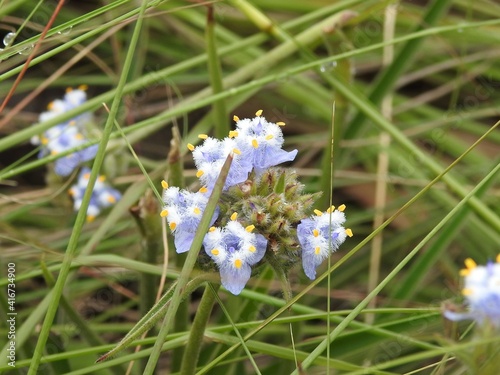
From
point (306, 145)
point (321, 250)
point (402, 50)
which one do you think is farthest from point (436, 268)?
point (321, 250)

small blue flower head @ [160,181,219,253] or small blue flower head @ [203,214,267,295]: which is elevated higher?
small blue flower head @ [160,181,219,253]

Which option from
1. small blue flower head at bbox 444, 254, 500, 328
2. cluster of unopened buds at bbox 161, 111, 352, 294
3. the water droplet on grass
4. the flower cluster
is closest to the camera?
small blue flower head at bbox 444, 254, 500, 328

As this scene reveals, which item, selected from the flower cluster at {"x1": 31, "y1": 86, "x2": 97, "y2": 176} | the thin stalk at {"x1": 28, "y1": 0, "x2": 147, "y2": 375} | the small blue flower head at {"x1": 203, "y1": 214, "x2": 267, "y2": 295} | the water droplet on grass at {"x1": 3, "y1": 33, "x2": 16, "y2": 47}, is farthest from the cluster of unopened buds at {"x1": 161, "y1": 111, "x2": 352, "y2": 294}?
the flower cluster at {"x1": 31, "y1": 86, "x2": 97, "y2": 176}

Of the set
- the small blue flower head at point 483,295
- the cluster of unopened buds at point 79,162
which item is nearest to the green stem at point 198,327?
the small blue flower head at point 483,295

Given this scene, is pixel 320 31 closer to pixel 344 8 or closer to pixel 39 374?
pixel 344 8

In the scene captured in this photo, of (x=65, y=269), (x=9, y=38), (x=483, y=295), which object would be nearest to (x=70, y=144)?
(x=9, y=38)

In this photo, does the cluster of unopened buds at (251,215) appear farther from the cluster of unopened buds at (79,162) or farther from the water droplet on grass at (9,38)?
the cluster of unopened buds at (79,162)

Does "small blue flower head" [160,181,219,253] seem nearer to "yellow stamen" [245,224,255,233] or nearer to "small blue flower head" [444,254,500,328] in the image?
"yellow stamen" [245,224,255,233]

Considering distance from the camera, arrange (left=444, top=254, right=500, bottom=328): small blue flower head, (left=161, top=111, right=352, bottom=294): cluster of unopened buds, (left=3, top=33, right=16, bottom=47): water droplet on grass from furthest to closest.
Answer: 1. (left=3, top=33, right=16, bottom=47): water droplet on grass
2. (left=161, top=111, right=352, bottom=294): cluster of unopened buds
3. (left=444, top=254, right=500, bottom=328): small blue flower head

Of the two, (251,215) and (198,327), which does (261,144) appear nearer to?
(251,215)
